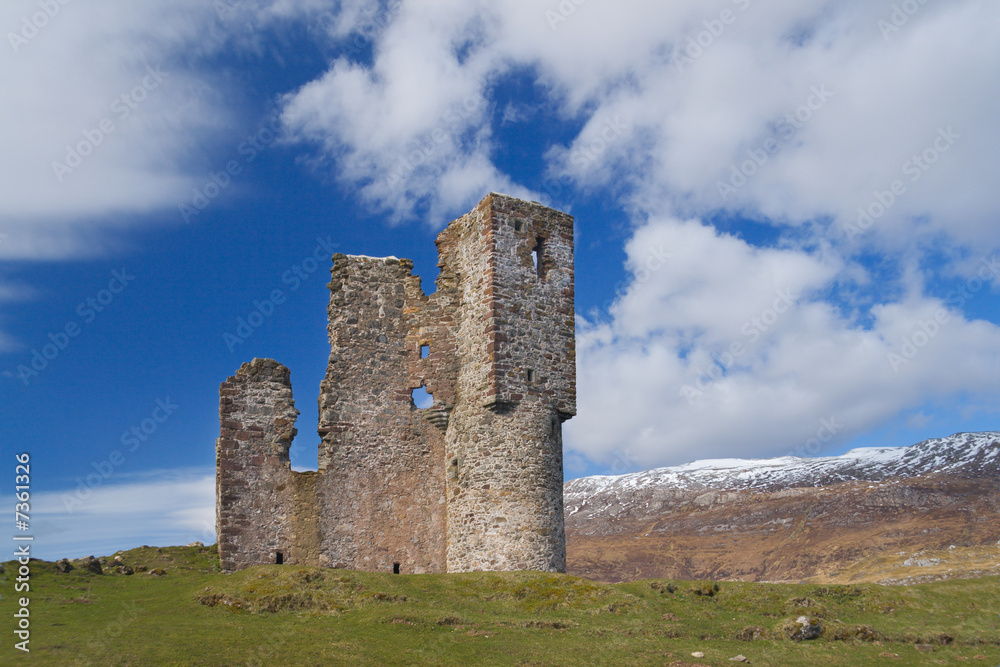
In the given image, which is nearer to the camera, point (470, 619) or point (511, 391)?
point (470, 619)

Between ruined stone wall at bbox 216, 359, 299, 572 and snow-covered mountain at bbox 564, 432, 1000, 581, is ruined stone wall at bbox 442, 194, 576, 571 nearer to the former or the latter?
ruined stone wall at bbox 216, 359, 299, 572

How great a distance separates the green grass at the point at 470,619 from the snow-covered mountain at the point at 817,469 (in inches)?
2762

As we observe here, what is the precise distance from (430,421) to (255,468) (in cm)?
543

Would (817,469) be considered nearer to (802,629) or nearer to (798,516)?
(798,516)

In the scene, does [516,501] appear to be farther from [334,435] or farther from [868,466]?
[868,466]

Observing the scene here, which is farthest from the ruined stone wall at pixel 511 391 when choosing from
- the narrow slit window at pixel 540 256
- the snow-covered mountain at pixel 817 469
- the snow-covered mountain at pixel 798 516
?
the snow-covered mountain at pixel 817 469

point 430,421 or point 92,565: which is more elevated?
point 430,421

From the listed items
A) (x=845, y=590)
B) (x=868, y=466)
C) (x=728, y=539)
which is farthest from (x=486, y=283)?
(x=868, y=466)

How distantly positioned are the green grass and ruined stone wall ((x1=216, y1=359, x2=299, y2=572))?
1329 mm

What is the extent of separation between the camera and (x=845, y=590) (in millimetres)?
20688

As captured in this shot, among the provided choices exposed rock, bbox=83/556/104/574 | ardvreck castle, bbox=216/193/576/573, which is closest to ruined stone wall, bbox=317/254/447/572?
ardvreck castle, bbox=216/193/576/573

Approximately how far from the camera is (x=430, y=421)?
2600 centimetres

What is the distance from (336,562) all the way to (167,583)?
491 centimetres

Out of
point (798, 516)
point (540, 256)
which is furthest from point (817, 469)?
point (540, 256)
